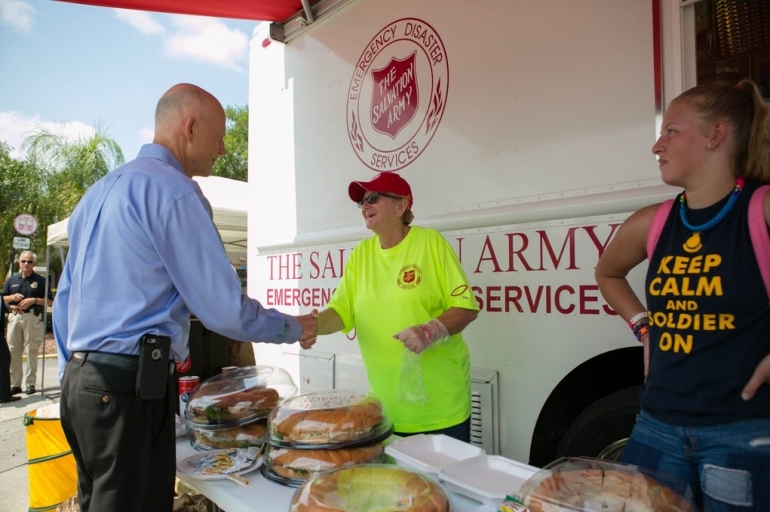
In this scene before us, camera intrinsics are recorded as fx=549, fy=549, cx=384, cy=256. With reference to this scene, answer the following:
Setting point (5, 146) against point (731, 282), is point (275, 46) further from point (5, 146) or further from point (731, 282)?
point (5, 146)

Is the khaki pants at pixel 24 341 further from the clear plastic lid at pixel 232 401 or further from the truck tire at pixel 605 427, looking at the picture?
the truck tire at pixel 605 427

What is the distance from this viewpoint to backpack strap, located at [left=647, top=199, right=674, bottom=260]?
154 centimetres

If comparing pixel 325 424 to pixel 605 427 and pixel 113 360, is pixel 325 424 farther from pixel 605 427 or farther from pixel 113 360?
pixel 605 427

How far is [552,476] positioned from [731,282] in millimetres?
646

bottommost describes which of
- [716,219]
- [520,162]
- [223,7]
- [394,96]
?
[716,219]

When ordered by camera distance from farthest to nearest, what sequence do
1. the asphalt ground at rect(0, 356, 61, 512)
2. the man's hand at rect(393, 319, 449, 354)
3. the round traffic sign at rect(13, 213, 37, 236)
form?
1. the round traffic sign at rect(13, 213, 37, 236)
2. the asphalt ground at rect(0, 356, 61, 512)
3. the man's hand at rect(393, 319, 449, 354)

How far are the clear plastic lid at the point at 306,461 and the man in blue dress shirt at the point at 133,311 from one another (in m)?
0.32

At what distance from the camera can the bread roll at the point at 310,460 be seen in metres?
1.52

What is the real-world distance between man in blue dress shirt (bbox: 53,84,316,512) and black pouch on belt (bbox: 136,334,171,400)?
3 cm

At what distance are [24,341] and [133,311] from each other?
27.8 feet

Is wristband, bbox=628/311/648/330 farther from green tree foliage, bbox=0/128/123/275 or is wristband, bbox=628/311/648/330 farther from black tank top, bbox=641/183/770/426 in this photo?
green tree foliage, bbox=0/128/123/275

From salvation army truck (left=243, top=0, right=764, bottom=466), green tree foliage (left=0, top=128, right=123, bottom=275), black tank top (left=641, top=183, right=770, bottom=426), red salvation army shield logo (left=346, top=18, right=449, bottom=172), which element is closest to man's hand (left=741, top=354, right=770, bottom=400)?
black tank top (left=641, top=183, right=770, bottom=426)

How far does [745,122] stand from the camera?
147 cm

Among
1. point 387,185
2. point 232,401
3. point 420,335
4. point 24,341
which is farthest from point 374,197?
point 24,341
